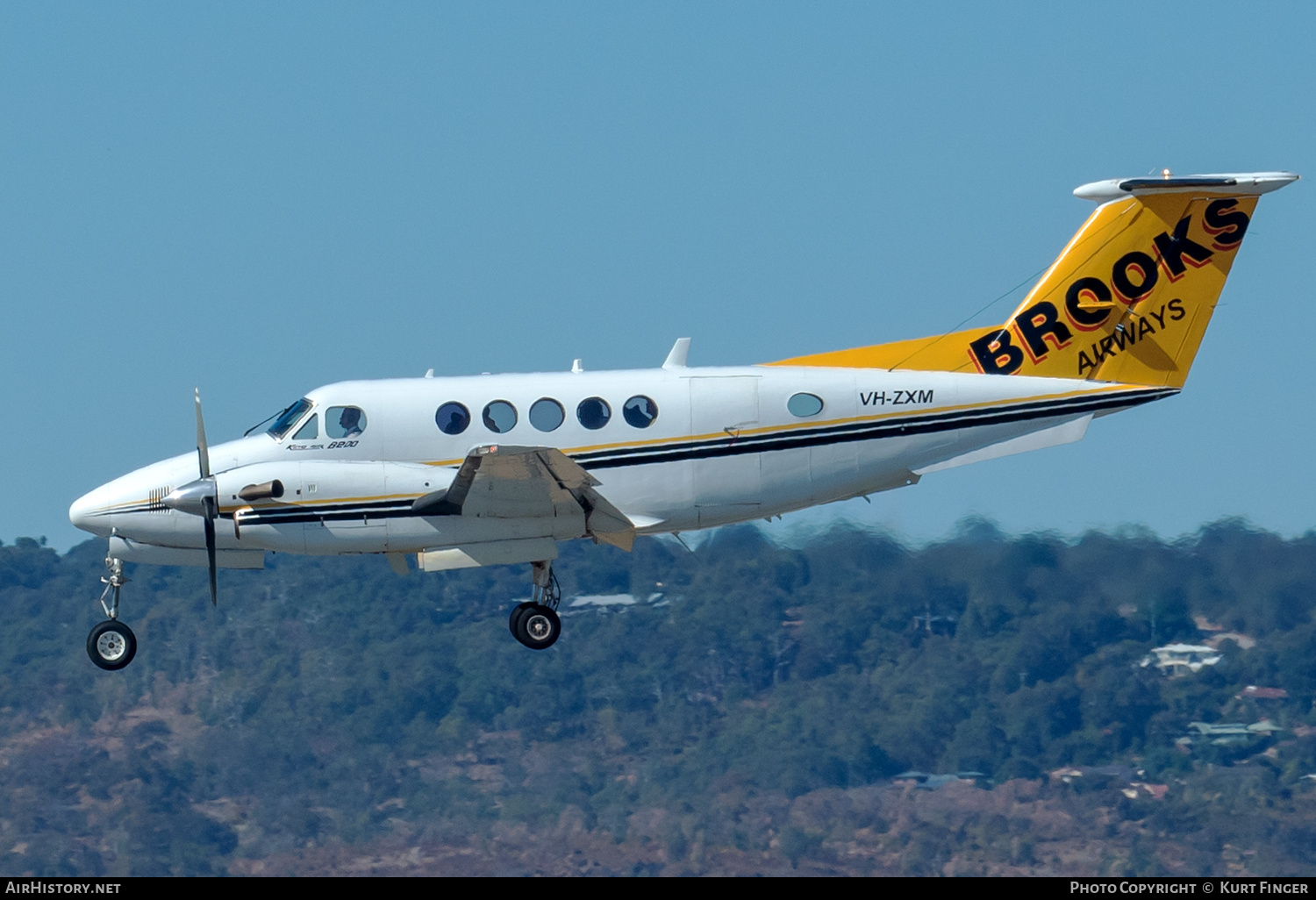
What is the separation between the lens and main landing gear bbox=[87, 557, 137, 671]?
27453 millimetres

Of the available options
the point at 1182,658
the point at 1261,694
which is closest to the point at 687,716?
the point at 1182,658

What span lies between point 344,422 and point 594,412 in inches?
145

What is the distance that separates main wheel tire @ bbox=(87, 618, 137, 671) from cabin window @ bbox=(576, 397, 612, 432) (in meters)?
7.46

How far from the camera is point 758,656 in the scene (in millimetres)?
87875

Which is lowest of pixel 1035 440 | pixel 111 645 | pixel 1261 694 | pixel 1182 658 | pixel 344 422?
pixel 1261 694

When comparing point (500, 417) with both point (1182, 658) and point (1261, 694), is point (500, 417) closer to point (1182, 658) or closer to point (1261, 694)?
point (1182, 658)

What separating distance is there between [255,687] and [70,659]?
9.58 m

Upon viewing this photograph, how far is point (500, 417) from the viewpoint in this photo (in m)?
26.9

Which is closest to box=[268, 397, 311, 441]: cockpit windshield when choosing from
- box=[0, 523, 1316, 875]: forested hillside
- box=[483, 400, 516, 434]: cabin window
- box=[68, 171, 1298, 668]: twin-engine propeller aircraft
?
box=[68, 171, 1298, 668]: twin-engine propeller aircraft

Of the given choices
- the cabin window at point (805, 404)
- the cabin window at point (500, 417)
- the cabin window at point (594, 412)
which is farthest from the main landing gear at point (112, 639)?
the cabin window at point (805, 404)

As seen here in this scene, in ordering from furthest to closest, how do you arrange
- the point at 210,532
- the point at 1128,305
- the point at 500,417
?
the point at 1128,305, the point at 210,532, the point at 500,417

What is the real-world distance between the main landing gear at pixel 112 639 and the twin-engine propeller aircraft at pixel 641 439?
0.12 feet
